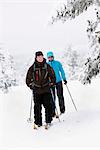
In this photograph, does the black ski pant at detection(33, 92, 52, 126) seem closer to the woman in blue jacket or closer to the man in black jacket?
the man in black jacket

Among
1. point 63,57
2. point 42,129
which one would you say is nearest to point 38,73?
point 42,129

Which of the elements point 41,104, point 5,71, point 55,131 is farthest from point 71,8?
point 5,71

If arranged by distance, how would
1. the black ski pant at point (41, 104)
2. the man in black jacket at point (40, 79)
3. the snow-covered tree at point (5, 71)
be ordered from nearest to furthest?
the man in black jacket at point (40, 79) < the black ski pant at point (41, 104) < the snow-covered tree at point (5, 71)

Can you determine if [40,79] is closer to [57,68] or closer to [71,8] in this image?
[57,68]

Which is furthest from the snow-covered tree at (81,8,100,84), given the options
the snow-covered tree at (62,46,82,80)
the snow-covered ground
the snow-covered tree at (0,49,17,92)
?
the snow-covered tree at (62,46,82,80)

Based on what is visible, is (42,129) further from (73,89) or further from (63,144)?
(73,89)

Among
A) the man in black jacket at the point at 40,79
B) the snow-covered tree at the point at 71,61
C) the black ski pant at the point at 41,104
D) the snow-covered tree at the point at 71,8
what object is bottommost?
the snow-covered tree at the point at 71,61

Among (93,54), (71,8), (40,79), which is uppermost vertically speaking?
(71,8)


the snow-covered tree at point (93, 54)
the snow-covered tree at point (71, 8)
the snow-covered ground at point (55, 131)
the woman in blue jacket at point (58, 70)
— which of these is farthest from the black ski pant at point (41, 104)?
the snow-covered tree at point (71, 8)

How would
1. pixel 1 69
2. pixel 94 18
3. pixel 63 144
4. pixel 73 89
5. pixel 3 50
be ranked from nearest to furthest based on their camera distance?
pixel 63 144
pixel 94 18
pixel 73 89
pixel 1 69
pixel 3 50

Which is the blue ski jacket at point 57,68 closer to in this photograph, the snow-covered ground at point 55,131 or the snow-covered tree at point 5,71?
the snow-covered ground at point 55,131

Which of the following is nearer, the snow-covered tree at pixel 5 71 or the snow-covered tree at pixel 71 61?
the snow-covered tree at pixel 5 71

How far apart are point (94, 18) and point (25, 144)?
3.98 meters

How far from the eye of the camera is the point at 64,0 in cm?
1243
